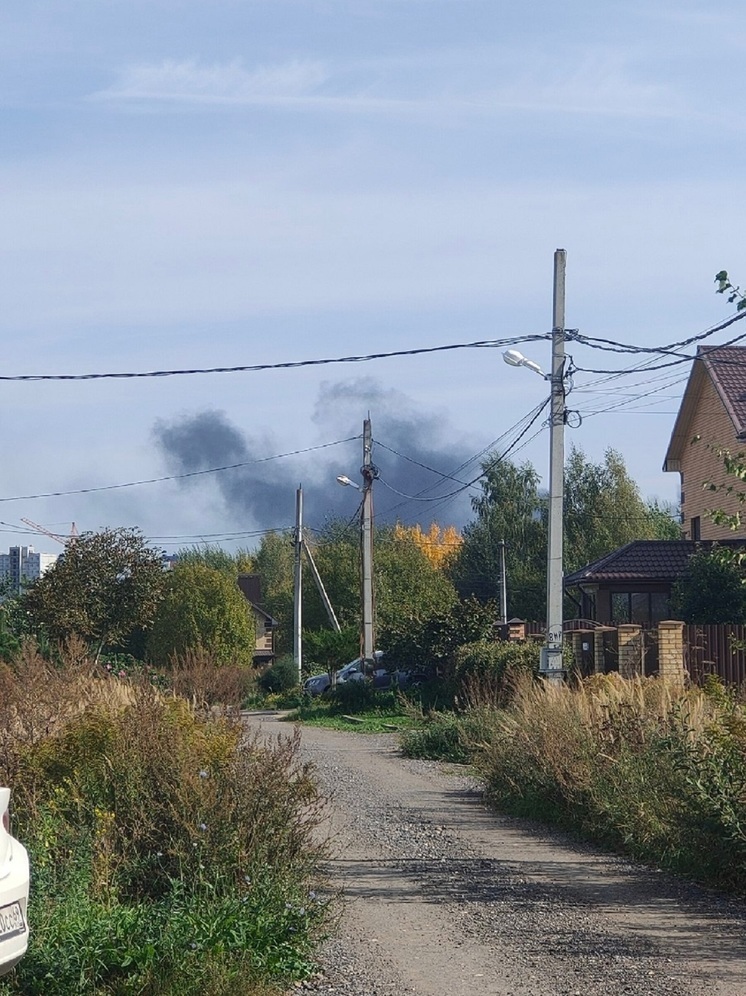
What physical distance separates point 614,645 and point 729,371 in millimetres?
15369

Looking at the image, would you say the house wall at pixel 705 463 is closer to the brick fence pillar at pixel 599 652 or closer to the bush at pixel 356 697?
the bush at pixel 356 697

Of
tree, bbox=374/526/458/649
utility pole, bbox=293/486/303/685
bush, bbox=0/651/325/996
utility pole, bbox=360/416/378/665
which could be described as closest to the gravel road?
bush, bbox=0/651/325/996

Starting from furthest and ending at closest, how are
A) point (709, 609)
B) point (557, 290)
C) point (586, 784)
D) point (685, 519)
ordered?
point (685, 519), point (709, 609), point (557, 290), point (586, 784)

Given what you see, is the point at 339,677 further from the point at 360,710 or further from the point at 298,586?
the point at 298,586

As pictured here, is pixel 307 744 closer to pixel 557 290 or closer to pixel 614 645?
pixel 614 645

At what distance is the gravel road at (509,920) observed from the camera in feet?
22.6

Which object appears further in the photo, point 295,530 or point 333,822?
point 295,530

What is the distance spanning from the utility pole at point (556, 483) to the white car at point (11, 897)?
13.6 meters

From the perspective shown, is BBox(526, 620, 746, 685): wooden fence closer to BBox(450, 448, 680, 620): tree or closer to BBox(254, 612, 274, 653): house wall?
BBox(450, 448, 680, 620): tree

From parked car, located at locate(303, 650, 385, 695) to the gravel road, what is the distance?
2513 cm

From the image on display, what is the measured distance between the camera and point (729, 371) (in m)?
35.1

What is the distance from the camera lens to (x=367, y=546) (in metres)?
37.8

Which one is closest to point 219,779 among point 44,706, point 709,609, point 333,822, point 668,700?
point 44,706

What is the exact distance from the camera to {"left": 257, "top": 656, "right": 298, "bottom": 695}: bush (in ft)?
160
